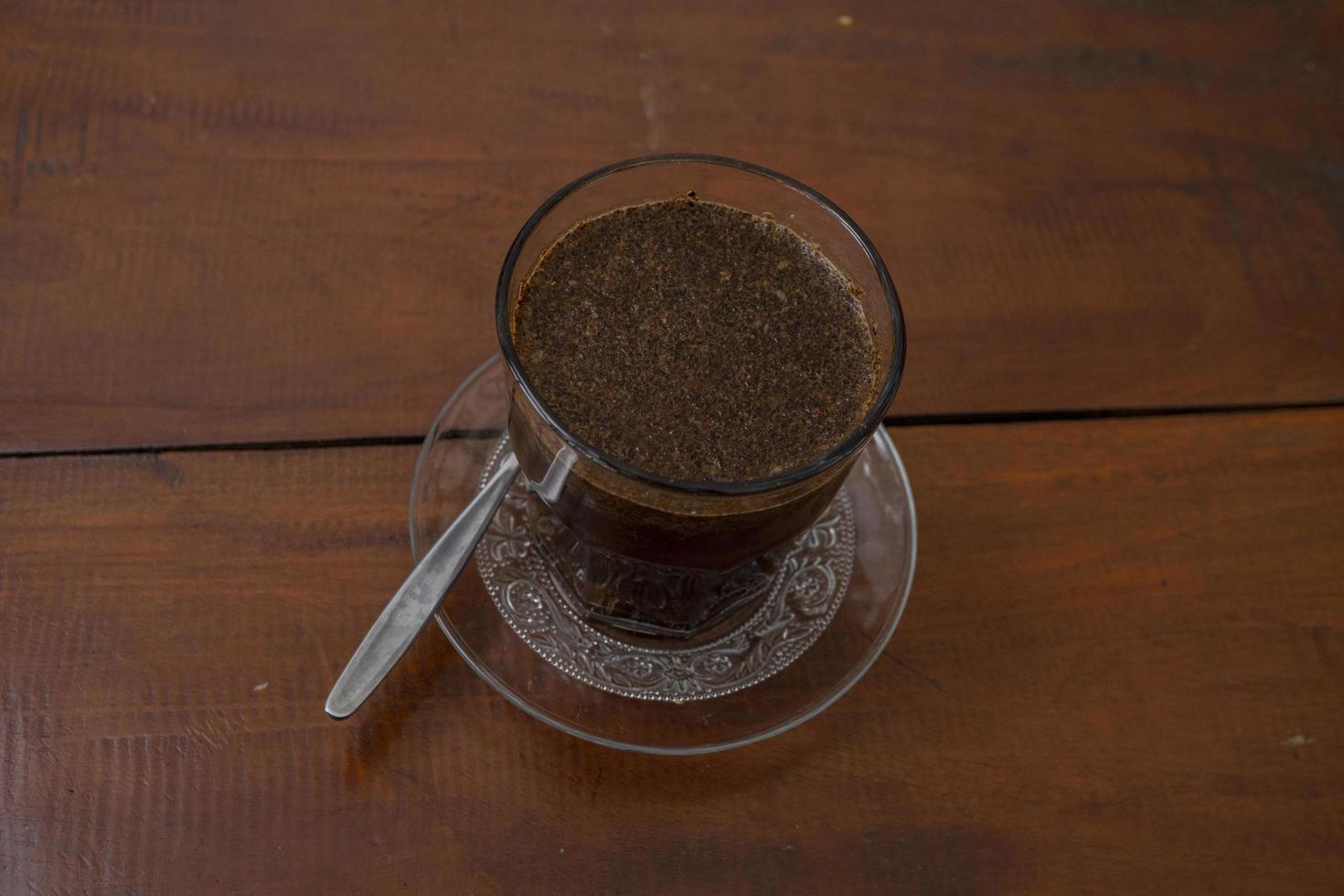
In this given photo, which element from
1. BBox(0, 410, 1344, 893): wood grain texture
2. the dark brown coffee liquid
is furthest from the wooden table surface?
the dark brown coffee liquid

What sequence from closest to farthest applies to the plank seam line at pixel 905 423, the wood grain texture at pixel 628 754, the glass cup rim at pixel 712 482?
the glass cup rim at pixel 712 482 < the wood grain texture at pixel 628 754 < the plank seam line at pixel 905 423

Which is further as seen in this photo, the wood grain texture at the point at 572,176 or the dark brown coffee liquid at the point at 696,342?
the wood grain texture at the point at 572,176

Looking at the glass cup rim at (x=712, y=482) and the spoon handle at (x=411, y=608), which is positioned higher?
the glass cup rim at (x=712, y=482)

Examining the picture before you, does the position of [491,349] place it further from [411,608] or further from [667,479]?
[667,479]

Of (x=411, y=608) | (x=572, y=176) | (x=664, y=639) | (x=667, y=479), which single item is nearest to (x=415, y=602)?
(x=411, y=608)

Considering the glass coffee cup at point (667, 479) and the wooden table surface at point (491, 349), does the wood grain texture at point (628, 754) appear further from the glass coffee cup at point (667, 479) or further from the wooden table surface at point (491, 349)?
the glass coffee cup at point (667, 479)

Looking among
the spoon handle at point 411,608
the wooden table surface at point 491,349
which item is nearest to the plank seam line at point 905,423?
the wooden table surface at point 491,349

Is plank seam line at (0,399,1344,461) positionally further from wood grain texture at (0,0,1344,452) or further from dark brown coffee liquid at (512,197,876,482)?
dark brown coffee liquid at (512,197,876,482)
